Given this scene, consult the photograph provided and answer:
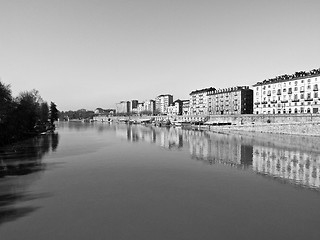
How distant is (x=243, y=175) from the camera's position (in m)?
28.1

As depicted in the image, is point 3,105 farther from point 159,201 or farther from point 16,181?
point 159,201

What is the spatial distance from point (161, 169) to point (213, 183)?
27.4ft

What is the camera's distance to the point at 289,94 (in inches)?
4023

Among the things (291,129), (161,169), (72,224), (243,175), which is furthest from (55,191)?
(291,129)

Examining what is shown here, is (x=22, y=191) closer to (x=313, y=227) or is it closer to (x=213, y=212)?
(x=213, y=212)

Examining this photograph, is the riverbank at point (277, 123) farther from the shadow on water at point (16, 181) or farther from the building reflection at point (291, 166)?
the shadow on water at point (16, 181)

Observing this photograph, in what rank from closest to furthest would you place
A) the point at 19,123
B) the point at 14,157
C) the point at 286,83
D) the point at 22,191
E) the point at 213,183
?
the point at 22,191 → the point at 213,183 → the point at 14,157 → the point at 19,123 → the point at 286,83

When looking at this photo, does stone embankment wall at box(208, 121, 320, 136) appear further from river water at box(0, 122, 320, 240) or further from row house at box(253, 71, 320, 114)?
river water at box(0, 122, 320, 240)

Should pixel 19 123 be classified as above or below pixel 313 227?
above

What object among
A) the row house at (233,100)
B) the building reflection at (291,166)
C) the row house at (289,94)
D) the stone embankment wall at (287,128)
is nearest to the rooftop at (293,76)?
the row house at (289,94)

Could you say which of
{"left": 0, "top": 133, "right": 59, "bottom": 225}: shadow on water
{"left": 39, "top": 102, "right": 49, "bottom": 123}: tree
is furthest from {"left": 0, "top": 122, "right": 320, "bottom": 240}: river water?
{"left": 39, "top": 102, "right": 49, "bottom": 123}: tree

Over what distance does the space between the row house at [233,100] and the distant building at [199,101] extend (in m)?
12.3

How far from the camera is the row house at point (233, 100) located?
136375 mm

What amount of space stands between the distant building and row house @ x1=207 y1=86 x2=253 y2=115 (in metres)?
12.3
